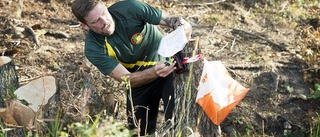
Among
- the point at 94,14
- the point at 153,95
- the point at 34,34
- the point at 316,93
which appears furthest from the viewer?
the point at 34,34

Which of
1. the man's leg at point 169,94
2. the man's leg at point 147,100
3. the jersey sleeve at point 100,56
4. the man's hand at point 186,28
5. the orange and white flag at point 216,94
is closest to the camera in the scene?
the orange and white flag at point 216,94

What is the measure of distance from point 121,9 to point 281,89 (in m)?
2.45

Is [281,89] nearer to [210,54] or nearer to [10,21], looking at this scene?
[210,54]

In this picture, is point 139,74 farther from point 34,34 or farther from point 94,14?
point 34,34

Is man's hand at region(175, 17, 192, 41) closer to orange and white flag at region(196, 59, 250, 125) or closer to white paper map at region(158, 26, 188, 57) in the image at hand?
white paper map at region(158, 26, 188, 57)

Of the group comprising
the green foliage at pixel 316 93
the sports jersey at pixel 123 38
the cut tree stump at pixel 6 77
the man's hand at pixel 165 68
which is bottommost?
the green foliage at pixel 316 93

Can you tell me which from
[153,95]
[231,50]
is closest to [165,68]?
[153,95]

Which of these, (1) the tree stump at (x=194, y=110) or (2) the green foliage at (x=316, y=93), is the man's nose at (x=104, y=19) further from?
(2) the green foliage at (x=316, y=93)

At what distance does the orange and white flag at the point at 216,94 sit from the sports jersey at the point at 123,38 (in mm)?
764

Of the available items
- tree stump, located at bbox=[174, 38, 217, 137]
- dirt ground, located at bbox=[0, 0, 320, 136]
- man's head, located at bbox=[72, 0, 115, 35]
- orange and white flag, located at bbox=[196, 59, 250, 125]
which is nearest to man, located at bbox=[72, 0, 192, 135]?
man's head, located at bbox=[72, 0, 115, 35]

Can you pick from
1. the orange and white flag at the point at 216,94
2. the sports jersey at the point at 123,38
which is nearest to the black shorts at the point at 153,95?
the sports jersey at the point at 123,38

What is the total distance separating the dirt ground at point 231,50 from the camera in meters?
5.38

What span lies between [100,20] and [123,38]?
12.5 inches

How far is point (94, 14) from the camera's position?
3938 millimetres
